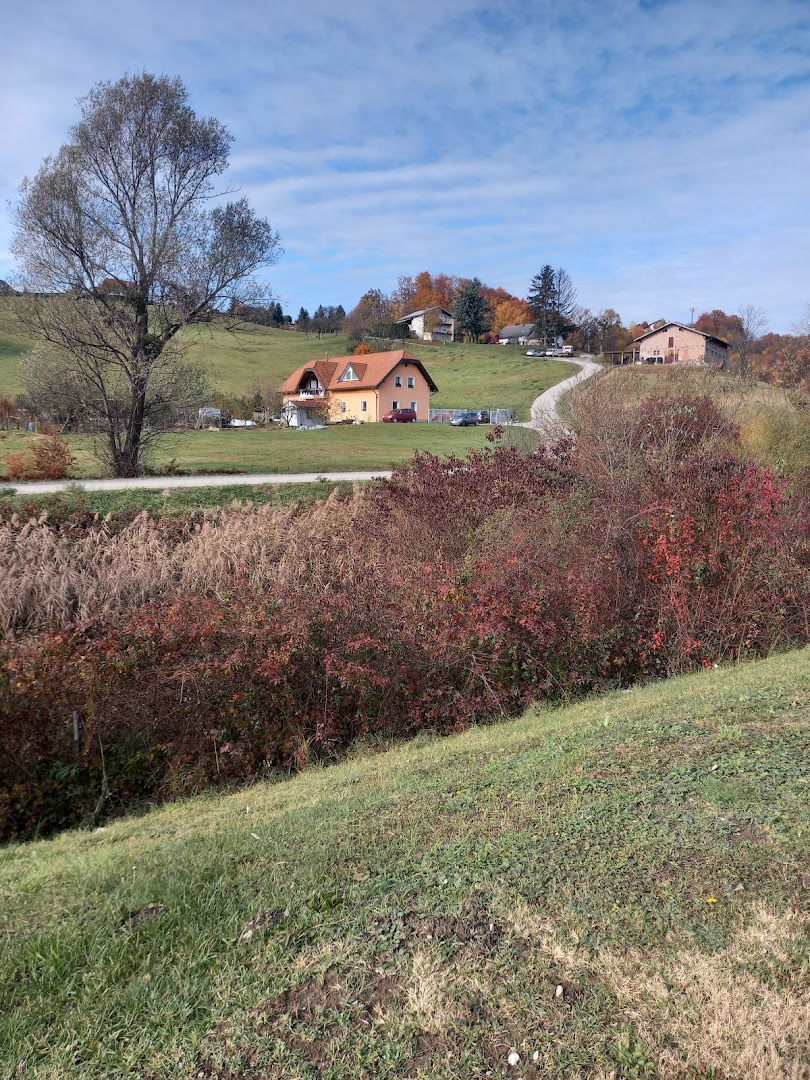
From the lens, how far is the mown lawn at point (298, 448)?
72.1 feet

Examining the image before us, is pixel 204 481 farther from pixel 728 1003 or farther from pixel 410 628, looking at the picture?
pixel 728 1003

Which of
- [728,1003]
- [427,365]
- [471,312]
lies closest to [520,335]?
[471,312]

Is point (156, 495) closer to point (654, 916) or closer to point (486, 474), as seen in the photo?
point (486, 474)

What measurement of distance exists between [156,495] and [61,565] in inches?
233

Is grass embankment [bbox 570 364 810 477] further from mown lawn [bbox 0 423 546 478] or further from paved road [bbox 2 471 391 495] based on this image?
paved road [bbox 2 471 391 495]

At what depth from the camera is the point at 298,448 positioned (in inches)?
1255

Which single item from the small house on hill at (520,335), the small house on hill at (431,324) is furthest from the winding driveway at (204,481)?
the small house on hill at (431,324)

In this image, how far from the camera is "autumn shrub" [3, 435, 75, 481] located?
60.7ft

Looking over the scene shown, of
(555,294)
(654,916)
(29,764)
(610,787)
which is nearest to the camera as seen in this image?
(654,916)

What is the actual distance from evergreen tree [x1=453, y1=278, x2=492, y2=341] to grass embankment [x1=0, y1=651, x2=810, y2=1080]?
10619cm

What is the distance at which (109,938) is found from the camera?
3.32 metres

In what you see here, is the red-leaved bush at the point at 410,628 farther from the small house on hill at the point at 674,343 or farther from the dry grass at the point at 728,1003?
the small house on hill at the point at 674,343

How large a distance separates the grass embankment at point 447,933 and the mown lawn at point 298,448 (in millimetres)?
10594

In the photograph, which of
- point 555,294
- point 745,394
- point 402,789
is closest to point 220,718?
point 402,789
